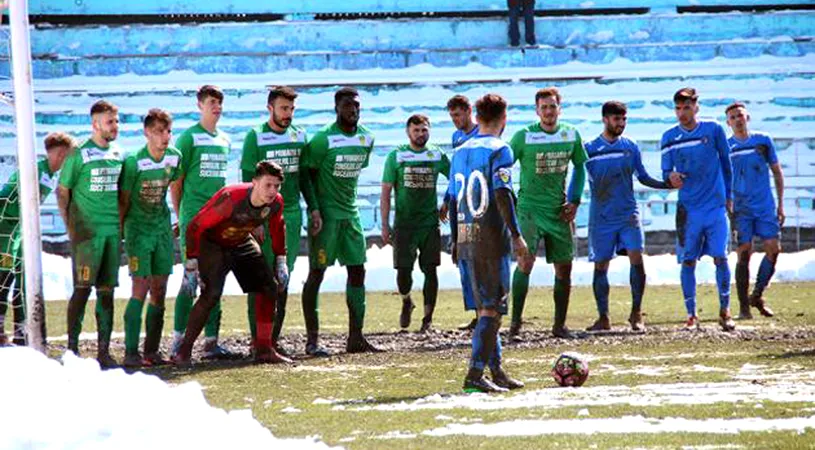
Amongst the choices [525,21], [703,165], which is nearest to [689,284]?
[703,165]

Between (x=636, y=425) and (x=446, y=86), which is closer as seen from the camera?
(x=636, y=425)

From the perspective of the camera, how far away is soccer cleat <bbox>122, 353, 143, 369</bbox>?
12.7 meters

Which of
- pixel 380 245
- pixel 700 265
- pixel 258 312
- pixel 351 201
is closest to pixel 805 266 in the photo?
pixel 700 265

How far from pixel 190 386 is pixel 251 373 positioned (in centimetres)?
466

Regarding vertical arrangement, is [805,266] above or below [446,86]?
below

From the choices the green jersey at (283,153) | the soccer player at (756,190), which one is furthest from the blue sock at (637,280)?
the green jersey at (283,153)

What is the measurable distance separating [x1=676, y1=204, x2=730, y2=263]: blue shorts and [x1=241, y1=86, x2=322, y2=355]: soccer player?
3743mm

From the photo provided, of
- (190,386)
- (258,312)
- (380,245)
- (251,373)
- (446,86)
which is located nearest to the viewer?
(190,386)

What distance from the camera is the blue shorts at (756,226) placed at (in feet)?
57.9

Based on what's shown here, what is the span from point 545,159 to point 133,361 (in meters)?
4.39

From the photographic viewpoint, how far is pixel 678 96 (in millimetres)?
15195

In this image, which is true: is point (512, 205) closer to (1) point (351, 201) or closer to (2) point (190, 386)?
(2) point (190, 386)

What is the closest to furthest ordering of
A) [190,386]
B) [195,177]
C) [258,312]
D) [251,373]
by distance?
[190,386] → [251,373] → [258,312] → [195,177]

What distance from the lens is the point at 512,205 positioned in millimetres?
9953
